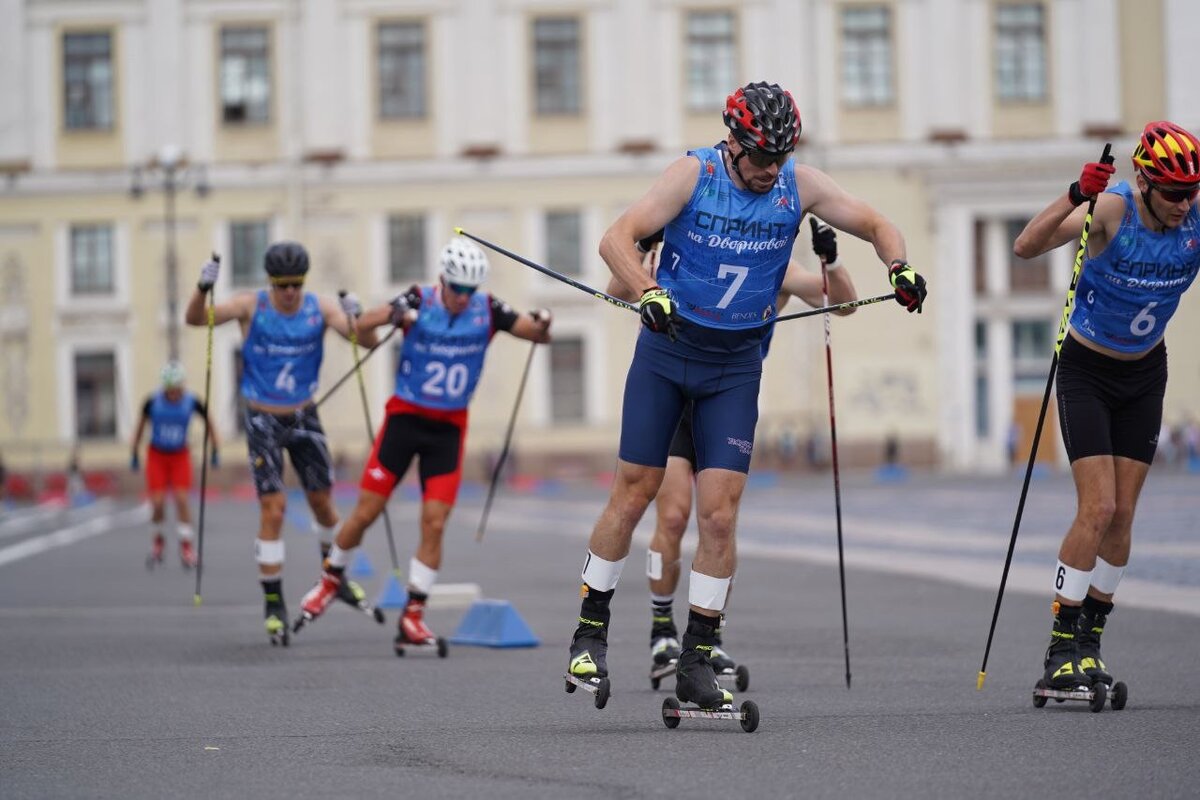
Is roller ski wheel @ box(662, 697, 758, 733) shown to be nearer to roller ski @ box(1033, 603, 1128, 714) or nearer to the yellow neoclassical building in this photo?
roller ski @ box(1033, 603, 1128, 714)

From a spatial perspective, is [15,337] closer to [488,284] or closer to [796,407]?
[488,284]

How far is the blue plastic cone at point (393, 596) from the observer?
48.1 feet

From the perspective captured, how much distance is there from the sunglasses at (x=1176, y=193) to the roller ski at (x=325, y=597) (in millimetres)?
5842

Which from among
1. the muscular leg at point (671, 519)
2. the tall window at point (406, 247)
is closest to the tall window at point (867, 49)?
the tall window at point (406, 247)

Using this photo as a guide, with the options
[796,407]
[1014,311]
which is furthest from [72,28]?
[1014,311]

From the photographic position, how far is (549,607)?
1527cm

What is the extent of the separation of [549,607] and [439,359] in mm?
3634

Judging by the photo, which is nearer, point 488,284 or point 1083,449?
point 1083,449

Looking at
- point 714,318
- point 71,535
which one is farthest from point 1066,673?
point 71,535

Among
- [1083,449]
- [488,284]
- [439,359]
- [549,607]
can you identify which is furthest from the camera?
[488,284]

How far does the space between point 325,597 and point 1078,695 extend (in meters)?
5.44

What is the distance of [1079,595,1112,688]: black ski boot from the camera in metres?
8.60

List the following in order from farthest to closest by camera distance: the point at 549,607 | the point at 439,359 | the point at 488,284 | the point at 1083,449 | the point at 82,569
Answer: the point at 488,284, the point at 82,569, the point at 549,607, the point at 439,359, the point at 1083,449

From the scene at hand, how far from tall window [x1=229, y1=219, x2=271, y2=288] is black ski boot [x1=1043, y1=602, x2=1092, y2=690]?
151 feet
